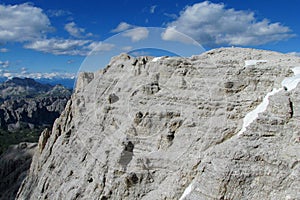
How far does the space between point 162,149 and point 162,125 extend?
220 cm

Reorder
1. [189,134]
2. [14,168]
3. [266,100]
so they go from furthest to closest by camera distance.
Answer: [14,168] < [189,134] < [266,100]

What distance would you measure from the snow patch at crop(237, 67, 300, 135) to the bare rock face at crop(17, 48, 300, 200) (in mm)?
94

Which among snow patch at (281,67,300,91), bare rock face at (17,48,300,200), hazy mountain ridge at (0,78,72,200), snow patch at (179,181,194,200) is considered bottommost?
hazy mountain ridge at (0,78,72,200)

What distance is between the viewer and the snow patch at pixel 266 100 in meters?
21.4

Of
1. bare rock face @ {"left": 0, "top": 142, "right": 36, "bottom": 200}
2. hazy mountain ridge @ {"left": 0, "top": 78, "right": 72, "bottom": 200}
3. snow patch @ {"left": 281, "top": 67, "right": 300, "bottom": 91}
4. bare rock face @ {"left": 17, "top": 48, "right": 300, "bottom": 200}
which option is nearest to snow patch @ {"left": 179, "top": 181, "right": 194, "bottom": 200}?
bare rock face @ {"left": 17, "top": 48, "right": 300, "bottom": 200}

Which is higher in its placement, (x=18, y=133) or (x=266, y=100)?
(x=266, y=100)

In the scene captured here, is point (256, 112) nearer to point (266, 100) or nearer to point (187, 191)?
point (266, 100)

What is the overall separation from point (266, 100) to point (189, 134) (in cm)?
605

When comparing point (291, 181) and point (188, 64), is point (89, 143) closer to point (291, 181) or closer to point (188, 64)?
point (188, 64)

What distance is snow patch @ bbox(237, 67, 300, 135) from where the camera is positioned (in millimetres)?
21359

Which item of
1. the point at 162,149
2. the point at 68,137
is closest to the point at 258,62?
the point at 162,149

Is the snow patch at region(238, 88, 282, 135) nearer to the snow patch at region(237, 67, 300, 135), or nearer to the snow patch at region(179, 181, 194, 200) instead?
the snow patch at region(237, 67, 300, 135)

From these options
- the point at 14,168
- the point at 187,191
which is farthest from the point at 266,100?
the point at 14,168

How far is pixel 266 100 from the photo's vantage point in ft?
72.2
